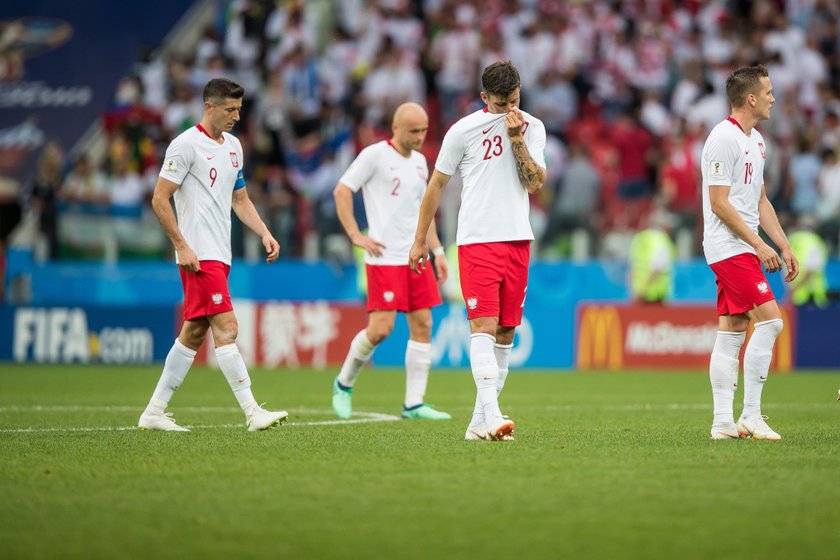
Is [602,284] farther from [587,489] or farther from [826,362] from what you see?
[587,489]

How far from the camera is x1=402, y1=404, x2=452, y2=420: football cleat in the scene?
10.5m

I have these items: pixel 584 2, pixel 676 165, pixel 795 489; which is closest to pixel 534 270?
pixel 676 165

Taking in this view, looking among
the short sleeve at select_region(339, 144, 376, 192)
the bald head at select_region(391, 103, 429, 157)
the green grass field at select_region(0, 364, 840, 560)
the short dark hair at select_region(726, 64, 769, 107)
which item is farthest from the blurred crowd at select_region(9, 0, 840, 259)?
the short dark hair at select_region(726, 64, 769, 107)

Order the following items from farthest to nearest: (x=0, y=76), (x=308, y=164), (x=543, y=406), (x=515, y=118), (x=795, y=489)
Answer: (x=0, y=76) < (x=308, y=164) < (x=543, y=406) < (x=515, y=118) < (x=795, y=489)

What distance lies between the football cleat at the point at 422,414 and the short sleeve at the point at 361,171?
1831 mm

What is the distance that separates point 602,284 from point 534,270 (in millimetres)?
986

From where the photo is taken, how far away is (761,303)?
8344 mm

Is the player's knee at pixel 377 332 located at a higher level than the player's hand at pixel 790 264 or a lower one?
lower

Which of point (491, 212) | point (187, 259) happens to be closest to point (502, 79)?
point (491, 212)

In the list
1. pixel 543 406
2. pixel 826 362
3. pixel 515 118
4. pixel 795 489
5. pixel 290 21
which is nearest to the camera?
pixel 795 489

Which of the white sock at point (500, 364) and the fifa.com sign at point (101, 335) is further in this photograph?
the fifa.com sign at point (101, 335)

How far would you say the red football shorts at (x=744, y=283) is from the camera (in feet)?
27.3

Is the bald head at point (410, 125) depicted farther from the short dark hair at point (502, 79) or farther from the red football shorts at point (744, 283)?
the red football shorts at point (744, 283)

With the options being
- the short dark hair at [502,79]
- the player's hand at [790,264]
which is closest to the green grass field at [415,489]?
the player's hand at [790,264]
